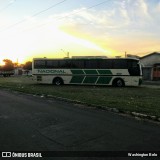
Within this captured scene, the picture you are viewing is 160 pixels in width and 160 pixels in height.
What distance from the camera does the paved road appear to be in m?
6.36

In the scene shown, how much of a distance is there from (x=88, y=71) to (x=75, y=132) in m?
22.5

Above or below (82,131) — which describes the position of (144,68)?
above

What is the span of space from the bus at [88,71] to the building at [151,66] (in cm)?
1839

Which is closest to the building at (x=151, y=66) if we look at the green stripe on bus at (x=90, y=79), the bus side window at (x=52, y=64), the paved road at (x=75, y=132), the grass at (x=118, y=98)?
the green stripe on bus at (x=90, y=79)

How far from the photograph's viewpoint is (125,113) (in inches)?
435

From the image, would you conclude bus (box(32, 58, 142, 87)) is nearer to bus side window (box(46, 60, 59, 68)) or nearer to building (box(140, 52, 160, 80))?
bus side window (box(46, 60, 59, 68))

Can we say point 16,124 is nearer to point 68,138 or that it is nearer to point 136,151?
point 68,138

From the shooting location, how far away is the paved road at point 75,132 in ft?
20.9

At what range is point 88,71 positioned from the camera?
30.1 meters

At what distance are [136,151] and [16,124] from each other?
4484mm

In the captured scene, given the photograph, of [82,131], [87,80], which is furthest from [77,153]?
[87,80]

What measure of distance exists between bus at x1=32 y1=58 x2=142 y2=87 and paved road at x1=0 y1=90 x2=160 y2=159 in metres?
18.8

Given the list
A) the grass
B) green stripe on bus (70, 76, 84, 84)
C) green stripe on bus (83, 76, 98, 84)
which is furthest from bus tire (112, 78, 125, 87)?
the grass

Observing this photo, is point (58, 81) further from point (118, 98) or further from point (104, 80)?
point (118, 98)
